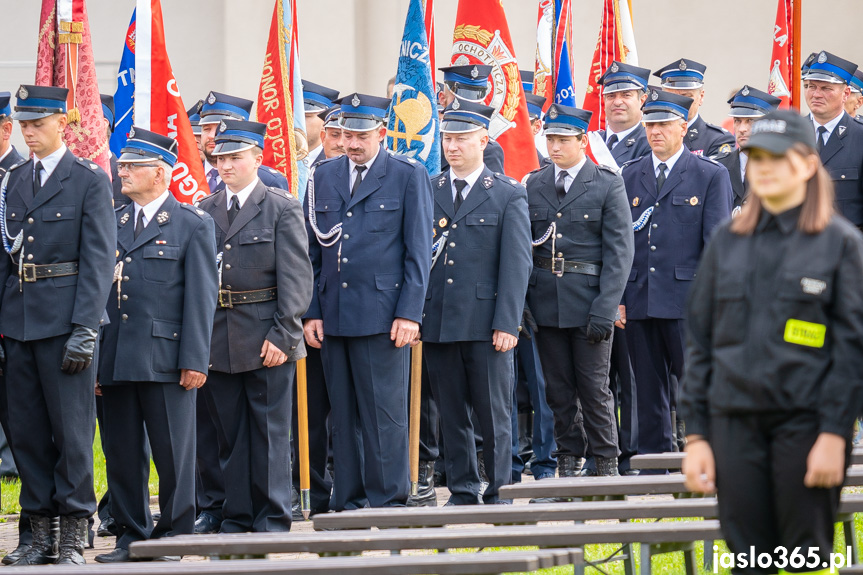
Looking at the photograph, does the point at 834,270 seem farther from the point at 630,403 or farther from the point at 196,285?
the point at 630,403

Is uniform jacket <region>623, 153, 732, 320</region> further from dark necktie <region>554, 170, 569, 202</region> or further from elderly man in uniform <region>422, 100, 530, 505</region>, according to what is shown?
elderly man in uniform <region>422, 100, 530, 505</region>

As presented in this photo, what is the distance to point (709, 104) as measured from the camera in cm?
1590

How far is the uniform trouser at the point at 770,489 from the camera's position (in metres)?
3.61

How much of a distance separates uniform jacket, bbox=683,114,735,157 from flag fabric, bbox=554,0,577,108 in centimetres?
83

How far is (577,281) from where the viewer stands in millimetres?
7660

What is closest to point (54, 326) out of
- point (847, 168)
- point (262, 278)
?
point (262, 278)

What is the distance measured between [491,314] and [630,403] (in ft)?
5.52

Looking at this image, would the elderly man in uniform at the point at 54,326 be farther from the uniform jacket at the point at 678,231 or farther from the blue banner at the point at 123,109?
the uniform jacket at the point at 678,231

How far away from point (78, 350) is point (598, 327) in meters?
2.84

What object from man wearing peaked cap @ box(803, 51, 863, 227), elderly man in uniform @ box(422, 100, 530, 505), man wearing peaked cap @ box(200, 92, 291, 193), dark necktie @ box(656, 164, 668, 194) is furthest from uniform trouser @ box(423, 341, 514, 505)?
man wearing peaked cap @ box(803, 51, 863, 227)

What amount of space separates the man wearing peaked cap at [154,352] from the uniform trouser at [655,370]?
280 cm

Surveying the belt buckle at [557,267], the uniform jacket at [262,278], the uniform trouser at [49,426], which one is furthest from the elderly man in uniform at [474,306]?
the uniform trouser at [49,426]

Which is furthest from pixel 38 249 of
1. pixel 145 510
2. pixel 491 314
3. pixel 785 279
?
pixel 785 279

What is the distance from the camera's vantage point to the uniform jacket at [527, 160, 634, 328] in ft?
24.9
